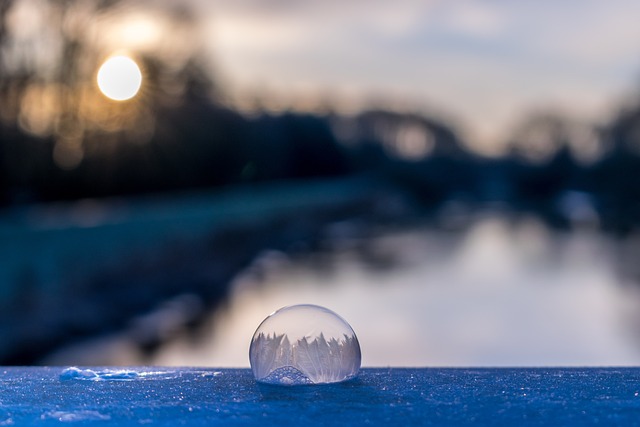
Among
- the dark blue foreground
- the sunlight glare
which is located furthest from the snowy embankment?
the dark blue foreground

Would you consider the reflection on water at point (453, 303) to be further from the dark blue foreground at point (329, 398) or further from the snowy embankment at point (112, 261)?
the dark blue foreground at point (329, 398)

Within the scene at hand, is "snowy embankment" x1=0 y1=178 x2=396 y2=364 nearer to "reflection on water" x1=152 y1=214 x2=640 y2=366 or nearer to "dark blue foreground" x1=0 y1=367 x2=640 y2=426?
"reflection on water" x1=152 y1=214 x2=640 y2=366

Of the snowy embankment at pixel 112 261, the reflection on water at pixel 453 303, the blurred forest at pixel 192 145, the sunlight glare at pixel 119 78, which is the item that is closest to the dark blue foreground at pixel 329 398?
the reflection on water at pixel 453 303

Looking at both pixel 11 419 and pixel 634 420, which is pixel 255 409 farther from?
pixel 634 420

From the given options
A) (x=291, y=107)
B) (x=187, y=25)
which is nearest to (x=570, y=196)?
(x=291, y=107)

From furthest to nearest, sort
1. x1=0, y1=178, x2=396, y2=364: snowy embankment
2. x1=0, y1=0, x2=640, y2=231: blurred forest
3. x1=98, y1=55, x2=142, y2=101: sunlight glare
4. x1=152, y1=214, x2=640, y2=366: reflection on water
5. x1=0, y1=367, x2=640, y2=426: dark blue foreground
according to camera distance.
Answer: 1. x1=98, y1=55, x2=142, y2=101: sunlight glare
2. x1=0, y1=0, x2=640, y2=231: blurred forest
3. x1=0, y1=178, x2=396, y2=364: snowy embankment
4. x1=152, y1=214, x2=640, y2=366: reflection on water
5. x1=0, y1=367, x2=640, y2=426: dark blue foreground
